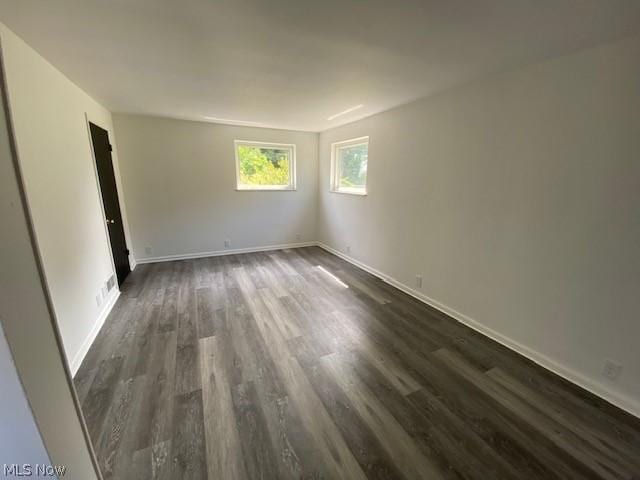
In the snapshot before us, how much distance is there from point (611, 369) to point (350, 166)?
3816 mm

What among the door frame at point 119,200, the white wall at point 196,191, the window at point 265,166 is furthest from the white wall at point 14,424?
the window at point 265,166

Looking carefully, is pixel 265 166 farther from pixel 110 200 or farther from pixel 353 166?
pixel 110 200

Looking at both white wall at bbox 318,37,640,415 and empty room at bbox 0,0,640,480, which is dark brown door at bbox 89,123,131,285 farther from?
white wall at bbox 318,37,640,415

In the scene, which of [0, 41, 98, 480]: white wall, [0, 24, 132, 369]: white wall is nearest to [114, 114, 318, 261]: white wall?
[0, 24, 132, 369]: white wall

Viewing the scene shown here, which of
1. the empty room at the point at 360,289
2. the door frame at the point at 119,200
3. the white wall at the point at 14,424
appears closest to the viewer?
the white wall at the point at 14,424

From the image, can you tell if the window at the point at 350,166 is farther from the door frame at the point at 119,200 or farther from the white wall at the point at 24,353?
the white wall at the point at 24,353

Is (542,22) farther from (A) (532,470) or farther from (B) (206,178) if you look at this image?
(B) (206,178)

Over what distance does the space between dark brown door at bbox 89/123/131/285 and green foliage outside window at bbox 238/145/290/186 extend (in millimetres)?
1886

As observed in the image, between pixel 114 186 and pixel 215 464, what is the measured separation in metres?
3.83

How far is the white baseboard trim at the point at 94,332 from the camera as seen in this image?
1.99 meters

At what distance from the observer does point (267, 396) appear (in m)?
1.78

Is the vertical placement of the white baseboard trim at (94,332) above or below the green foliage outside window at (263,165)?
below

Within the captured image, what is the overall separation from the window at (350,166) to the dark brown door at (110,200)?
3364 mm

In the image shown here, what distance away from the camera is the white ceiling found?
53.8 inches
